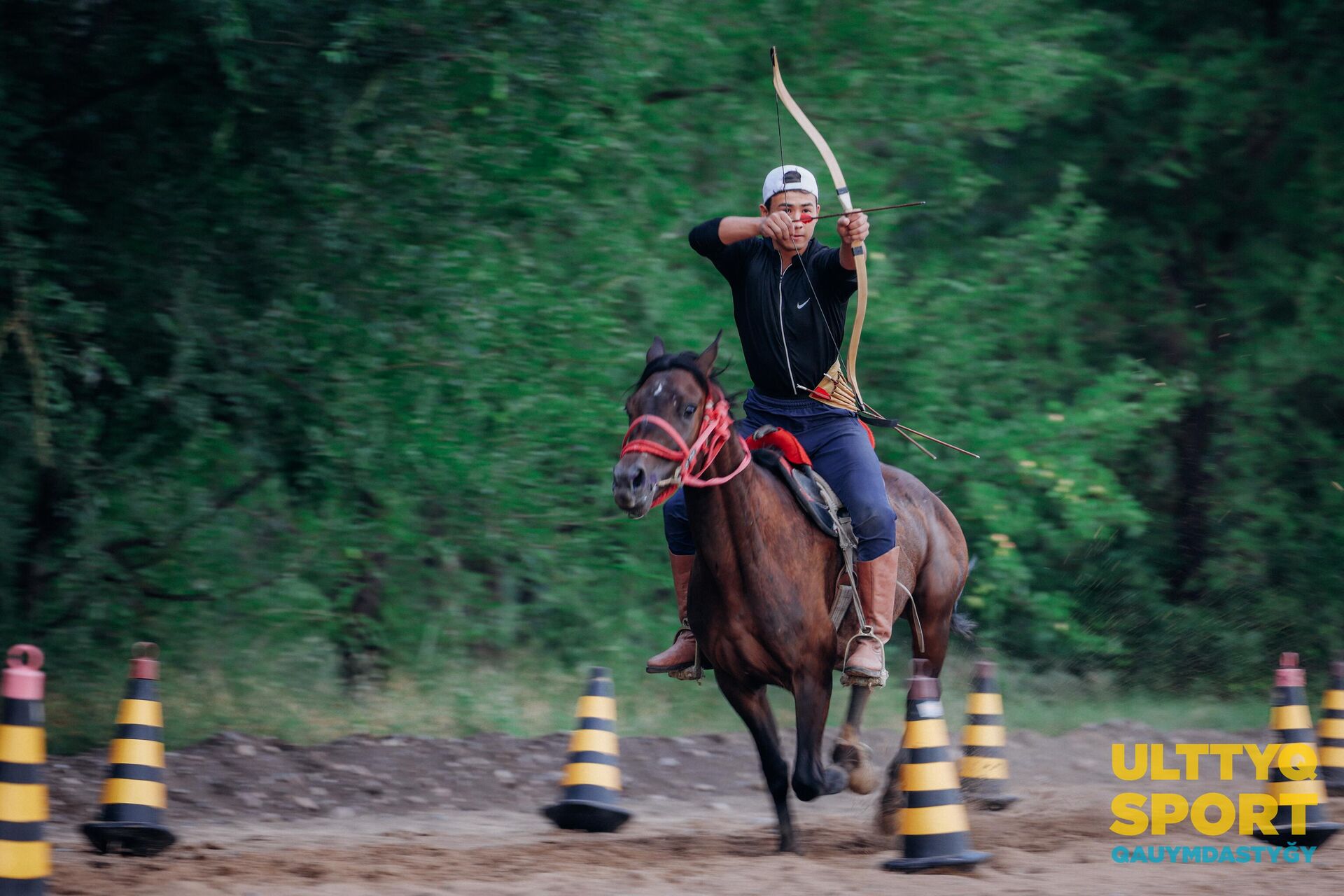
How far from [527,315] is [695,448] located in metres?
4.40

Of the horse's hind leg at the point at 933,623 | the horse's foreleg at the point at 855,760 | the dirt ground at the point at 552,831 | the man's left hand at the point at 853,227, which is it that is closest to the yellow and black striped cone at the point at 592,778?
the dirt ground at the point at 552,831

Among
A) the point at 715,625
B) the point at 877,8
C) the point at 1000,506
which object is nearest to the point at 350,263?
the point at 715,625

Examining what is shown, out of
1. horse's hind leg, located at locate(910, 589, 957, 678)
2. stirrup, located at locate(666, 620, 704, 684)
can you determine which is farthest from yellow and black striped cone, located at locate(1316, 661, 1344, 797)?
stirrup, located at locate(666, 620, 704, 684)

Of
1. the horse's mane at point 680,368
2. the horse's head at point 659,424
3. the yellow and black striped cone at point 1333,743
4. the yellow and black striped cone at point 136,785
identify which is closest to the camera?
the horse's head at point 659,424

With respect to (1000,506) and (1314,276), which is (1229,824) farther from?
(1314,276)

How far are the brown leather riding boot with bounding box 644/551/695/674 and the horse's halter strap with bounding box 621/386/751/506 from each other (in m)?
0.87

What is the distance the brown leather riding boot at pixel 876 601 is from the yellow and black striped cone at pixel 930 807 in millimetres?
678

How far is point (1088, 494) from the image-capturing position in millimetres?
12586

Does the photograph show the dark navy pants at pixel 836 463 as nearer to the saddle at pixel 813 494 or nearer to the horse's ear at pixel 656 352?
the saddle at pixel 813 494

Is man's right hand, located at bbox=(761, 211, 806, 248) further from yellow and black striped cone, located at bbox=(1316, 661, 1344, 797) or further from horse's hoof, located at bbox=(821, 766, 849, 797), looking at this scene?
yellow and black striped cone, located at bbox=(1316, 661, 1344, 797)

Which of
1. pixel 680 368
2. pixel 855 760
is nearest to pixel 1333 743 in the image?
pixel 855 760

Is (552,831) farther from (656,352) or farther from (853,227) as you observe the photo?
Answer: (853,227)

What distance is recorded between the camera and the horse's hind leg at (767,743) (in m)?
6.61

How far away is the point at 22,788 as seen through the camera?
4.75 m
